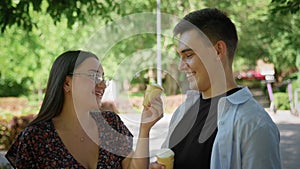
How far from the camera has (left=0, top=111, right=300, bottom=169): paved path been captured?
5.77 feet

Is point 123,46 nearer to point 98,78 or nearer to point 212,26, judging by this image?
point 98,78

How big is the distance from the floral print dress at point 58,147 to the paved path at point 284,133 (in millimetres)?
95

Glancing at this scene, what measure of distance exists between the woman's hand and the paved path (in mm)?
67

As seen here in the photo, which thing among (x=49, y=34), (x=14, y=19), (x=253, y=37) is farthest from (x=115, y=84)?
(x=253, y=37)

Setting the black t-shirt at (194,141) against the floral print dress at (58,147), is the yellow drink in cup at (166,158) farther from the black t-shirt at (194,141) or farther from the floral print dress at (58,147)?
the floral print dress at (58,147)

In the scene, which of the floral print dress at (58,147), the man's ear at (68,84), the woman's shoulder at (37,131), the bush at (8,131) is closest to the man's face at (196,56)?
the floral print dress at (58,147)

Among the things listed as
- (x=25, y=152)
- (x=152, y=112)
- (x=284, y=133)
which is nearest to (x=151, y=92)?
(x=152, y=112)

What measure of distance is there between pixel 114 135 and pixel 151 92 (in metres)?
0.42

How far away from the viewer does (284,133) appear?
10633 mm

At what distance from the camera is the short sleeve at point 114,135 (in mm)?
1864

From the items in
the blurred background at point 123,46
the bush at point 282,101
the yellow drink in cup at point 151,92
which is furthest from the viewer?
the bush at point 282,101

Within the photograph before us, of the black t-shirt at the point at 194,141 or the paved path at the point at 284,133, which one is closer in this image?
the black t-shirt at the point at 194,141

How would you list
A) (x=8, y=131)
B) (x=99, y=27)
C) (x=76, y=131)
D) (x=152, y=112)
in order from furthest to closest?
(x=8, y=131), (x=99, y=27), (x=76, y=131), (x=152, y=112)

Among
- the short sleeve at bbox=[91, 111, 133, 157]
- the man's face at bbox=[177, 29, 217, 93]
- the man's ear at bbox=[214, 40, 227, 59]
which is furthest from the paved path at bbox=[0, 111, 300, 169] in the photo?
the man's ear at bbox=[214, 40, 227, 59]
